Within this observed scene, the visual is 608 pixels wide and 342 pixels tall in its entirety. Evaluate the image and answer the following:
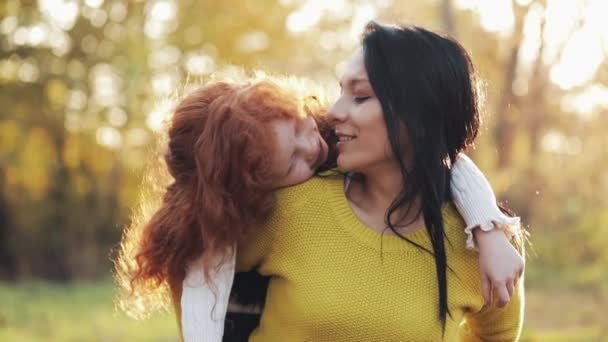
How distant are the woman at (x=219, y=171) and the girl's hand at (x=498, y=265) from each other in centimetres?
49

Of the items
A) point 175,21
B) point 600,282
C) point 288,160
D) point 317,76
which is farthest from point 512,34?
point 288,160

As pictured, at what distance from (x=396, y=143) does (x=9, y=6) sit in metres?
12.3

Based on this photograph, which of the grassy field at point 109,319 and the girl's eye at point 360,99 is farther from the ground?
the girl's eye at point 360,99

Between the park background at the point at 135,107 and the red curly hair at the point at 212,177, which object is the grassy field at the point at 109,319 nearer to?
the park background at the point at 135,107

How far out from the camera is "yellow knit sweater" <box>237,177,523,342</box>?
2.46 meters

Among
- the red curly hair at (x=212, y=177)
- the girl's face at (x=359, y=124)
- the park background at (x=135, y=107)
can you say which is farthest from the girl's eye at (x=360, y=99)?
the park background at (x=135, y=107)

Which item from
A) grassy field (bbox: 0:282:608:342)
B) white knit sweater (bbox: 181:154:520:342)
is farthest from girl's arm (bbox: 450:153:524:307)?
grassy field (bbox: 0:282:608:342)

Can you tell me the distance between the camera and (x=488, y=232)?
8.23ft

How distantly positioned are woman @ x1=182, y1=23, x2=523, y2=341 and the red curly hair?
4.4 inches

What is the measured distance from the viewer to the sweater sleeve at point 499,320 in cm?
266

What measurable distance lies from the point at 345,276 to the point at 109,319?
330 inches

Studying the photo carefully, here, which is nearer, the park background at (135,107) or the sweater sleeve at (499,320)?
the sweater sleeve at (499,320)

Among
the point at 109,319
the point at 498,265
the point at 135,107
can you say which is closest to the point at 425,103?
the point at 498,265

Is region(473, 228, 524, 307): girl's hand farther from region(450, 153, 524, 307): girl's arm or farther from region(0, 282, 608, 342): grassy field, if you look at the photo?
region(0, 282, 608, 342): grassy field
